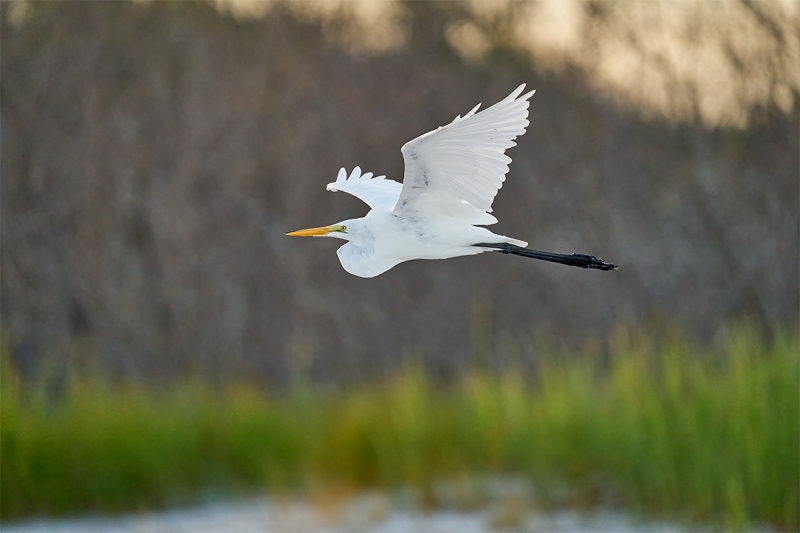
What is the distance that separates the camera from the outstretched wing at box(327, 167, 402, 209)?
73.7 inches

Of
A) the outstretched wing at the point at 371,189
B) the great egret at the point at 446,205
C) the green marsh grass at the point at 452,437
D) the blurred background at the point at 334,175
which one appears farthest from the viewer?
the blurred background at the point at 334,175

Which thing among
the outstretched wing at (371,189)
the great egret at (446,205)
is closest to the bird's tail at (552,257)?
the great egret at (446,205)

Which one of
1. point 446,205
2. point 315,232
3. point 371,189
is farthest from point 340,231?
point 371,189

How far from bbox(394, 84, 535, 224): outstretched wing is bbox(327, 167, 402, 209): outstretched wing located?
185mm

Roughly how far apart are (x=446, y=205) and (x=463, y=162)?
0.13 m

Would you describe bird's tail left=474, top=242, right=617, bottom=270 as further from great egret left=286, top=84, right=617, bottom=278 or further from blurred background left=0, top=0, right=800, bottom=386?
blurred background left=0, top=0, right=800, bottom=386

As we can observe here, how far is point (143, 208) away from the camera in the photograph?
812cm

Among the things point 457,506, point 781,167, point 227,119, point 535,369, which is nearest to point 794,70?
point 781,167

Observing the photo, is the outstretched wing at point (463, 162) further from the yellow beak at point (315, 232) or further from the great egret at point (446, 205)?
the yellow beak at point (315, 232)

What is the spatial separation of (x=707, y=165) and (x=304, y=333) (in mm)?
3382

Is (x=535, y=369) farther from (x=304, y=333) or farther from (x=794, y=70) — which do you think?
(x=794, y=70)

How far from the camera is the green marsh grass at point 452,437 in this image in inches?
180

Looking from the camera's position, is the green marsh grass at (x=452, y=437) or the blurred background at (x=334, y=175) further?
the blurred background at (x=334, y=175)

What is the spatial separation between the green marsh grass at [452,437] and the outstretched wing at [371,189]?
2.73m
